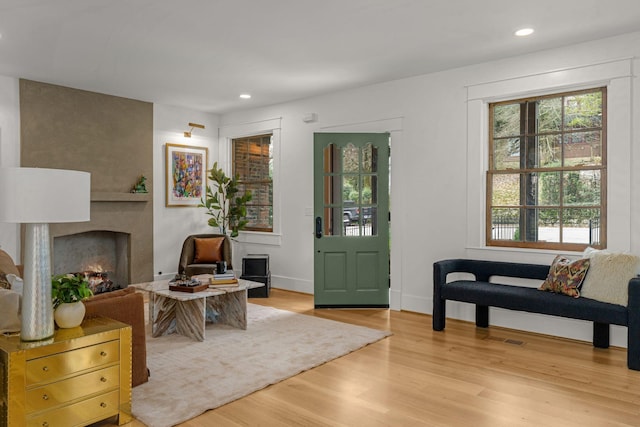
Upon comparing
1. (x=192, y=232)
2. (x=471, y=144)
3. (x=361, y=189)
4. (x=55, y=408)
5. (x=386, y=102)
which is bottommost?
(x=55, y=408)

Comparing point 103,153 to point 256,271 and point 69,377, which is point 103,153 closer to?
point 256,271

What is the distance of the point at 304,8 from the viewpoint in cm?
332

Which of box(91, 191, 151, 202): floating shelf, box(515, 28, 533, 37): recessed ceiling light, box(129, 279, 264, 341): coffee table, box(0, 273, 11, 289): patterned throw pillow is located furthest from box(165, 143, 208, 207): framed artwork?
box(515, 28, 533, 37): recessed ceiling light

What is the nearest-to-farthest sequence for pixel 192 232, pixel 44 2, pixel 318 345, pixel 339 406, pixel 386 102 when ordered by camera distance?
1. pixel 339 406
2. pixel 44 2
3. pixel 318 345
4. pixel 386 102
5. pixel 192 232

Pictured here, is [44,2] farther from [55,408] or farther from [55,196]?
[55,408]

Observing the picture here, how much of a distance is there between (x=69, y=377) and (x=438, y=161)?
12.9 ft

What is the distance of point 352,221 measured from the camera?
5344 millimetres

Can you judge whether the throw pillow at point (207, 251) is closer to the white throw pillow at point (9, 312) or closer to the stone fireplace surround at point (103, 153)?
the stone fireplace surround at point (103, 153)

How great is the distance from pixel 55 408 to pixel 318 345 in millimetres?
2092

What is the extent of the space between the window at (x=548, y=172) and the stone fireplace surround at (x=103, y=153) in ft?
14.8

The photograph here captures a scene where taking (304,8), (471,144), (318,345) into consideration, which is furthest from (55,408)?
(471,144)

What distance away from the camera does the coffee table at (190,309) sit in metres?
3.95

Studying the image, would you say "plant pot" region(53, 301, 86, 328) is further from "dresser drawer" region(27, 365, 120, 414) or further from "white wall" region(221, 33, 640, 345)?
"white wall" region(221, 33, 640, 345)

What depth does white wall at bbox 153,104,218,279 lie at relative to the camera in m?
6.42
